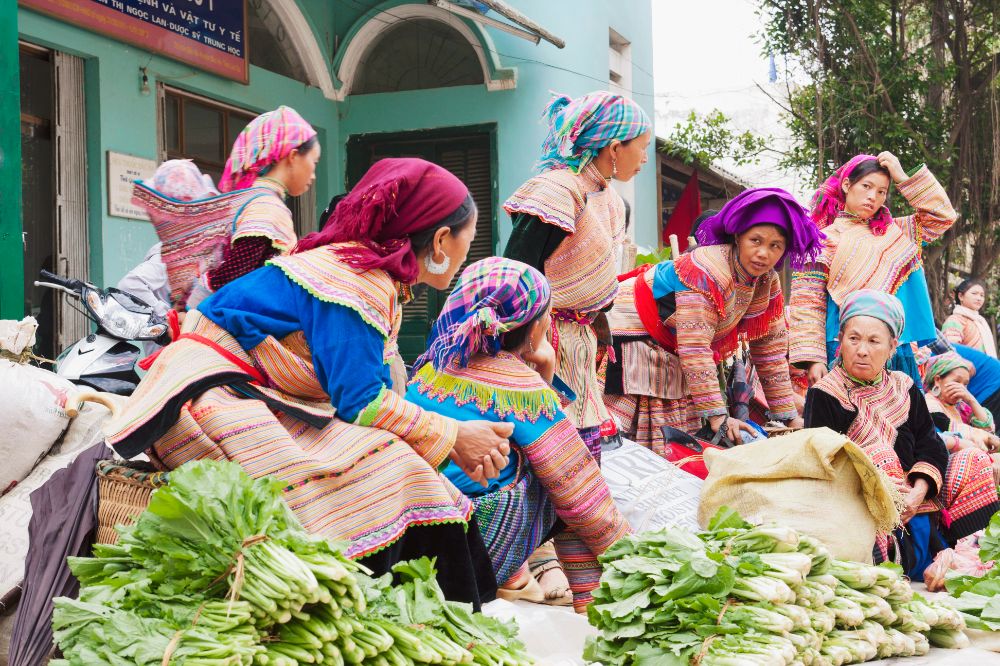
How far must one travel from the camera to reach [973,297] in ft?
32.3

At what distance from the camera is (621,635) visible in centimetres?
260

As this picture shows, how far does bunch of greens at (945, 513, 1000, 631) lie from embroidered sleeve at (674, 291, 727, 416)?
1216mm

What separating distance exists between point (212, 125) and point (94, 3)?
1637mm

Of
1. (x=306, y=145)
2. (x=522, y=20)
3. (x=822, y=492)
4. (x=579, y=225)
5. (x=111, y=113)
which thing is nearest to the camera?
(x=822, y=492)

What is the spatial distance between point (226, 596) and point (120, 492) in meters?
0.78

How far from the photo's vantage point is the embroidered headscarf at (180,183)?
422 centimetres

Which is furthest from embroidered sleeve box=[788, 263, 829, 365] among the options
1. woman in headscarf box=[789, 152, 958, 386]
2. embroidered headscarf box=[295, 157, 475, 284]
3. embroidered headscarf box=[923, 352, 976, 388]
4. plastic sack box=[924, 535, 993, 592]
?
embroidered headscarf box=[295, 157, 475, 284]

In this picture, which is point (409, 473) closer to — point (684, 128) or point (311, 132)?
point (311, 132)

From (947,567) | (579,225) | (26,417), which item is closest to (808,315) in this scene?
(947,567)

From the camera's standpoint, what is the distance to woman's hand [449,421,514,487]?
2.86m

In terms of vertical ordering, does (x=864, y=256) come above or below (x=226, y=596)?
above

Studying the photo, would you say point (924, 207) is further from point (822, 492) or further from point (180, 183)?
point (180, 183)

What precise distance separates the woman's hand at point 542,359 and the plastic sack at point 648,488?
2.33 ft

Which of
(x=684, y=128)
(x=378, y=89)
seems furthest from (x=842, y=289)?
(x=684, y=128)
